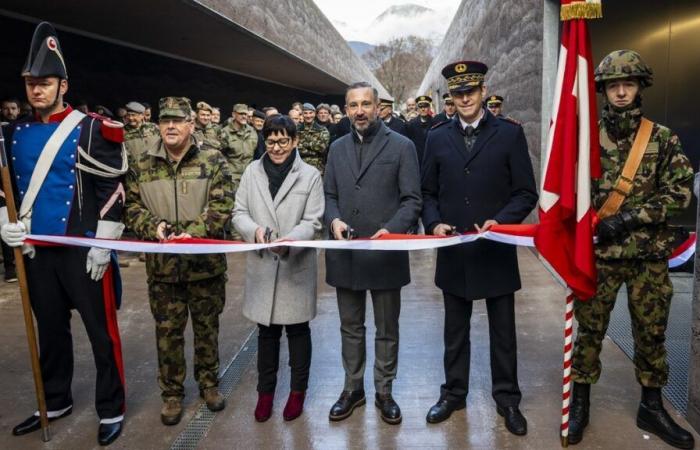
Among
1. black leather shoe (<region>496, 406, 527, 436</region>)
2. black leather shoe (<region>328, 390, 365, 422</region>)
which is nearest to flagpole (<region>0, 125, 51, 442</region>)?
black leather shoe (<region>328, 390, 365, 422</region>)

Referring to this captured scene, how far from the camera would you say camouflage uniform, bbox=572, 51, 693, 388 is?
10.3 feet

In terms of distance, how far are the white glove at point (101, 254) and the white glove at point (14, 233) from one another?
1.24ft

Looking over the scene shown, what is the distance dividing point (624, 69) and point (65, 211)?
3.30 m

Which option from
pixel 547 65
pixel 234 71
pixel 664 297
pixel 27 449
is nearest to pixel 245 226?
pixel 27 449

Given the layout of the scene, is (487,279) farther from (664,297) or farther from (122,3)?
(122,3)

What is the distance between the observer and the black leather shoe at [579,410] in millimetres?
3295

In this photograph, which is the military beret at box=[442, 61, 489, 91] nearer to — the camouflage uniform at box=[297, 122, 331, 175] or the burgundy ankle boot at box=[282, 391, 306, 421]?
the burgundy ankle boot at box=[282, 391, 306, 421]

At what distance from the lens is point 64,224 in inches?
136

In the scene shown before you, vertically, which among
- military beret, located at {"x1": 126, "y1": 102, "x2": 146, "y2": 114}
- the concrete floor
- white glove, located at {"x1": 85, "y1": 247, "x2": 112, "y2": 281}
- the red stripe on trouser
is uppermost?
military beret, located at {"x1": 126, "y1": 102, "x2": 146, "y2": 114}

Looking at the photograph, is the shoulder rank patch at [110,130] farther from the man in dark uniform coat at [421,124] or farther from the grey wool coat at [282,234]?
the man in dark uniform coat at [421,124]

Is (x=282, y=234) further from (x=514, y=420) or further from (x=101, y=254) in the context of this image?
(x=514, y=420)

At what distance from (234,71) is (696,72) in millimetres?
14569

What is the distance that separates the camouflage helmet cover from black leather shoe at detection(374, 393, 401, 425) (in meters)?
2.25

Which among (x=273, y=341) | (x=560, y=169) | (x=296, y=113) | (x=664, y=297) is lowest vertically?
(x=273, y=341)
